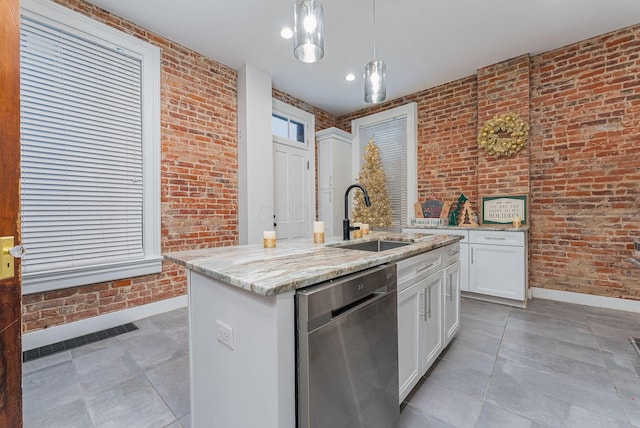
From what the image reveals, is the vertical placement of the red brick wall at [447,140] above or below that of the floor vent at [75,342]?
above

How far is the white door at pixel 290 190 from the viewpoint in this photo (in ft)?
14.3

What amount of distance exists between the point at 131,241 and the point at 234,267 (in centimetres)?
239

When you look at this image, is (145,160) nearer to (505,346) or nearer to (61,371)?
(61,371)

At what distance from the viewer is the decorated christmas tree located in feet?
15.8

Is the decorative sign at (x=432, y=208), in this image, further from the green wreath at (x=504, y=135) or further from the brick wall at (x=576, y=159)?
the green wreath at (x=504, y=135)

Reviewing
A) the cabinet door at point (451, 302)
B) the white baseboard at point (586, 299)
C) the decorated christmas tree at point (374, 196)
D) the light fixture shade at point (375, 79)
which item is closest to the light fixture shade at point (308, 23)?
the light fixture shade at point (375, 79)

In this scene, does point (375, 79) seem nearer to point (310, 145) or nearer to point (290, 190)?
point (290, 190)

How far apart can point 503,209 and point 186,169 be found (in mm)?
4151

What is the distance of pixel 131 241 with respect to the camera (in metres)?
2.90

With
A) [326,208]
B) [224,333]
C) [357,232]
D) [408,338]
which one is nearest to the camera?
[224,333]

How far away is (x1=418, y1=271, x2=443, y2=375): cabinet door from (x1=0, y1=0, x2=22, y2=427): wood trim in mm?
1823

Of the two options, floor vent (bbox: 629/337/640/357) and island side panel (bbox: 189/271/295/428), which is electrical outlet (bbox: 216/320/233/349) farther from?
floor vent (bbox: 629/337/640/357)

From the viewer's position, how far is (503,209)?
12.0 ft

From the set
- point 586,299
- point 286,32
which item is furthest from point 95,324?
point 586,299
